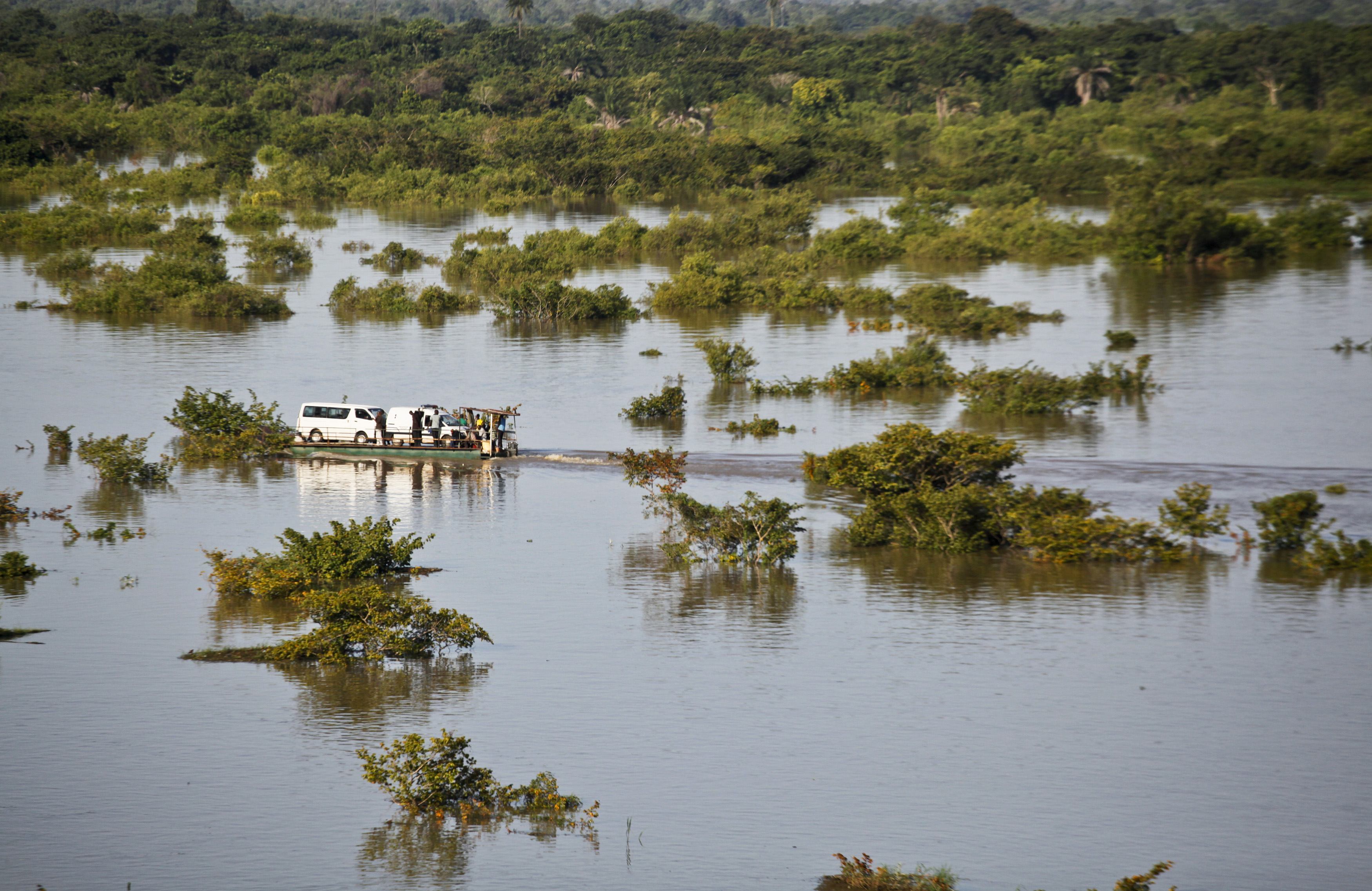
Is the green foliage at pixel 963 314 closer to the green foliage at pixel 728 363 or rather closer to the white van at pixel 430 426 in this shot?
the green foliage at pixel 728 363

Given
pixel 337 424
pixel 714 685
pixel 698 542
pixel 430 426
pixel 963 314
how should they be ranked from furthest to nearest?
pixel 963 314, pixel 337 424, pixel 430 426, pixel 698 542, pixel 714 685

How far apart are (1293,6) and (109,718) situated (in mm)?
184999

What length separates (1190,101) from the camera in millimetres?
113750

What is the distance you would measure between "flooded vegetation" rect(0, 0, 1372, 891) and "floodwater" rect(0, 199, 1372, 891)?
0.10 m

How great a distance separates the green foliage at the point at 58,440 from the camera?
128 feet

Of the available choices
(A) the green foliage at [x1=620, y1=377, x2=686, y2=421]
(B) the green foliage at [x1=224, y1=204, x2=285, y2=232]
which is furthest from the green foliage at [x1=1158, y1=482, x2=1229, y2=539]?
(B) the green foliage at [x1=224, y1=204, x2=285, y2=232]

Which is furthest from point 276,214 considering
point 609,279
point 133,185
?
point 609,279

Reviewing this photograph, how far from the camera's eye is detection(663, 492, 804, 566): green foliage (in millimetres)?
28297

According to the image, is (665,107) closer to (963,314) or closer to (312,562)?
(963,314)

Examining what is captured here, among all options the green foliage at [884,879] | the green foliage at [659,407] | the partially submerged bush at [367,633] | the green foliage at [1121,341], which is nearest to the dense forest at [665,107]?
the green foliage at [1121,341]

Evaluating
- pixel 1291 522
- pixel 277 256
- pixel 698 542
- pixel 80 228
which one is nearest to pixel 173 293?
pixel 277 256

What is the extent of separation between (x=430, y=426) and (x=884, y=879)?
2392cm

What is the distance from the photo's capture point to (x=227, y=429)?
3859 cm

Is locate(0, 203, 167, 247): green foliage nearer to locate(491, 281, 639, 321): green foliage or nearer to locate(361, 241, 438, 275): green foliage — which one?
locate(361, 241, 438, 275): green foliage
